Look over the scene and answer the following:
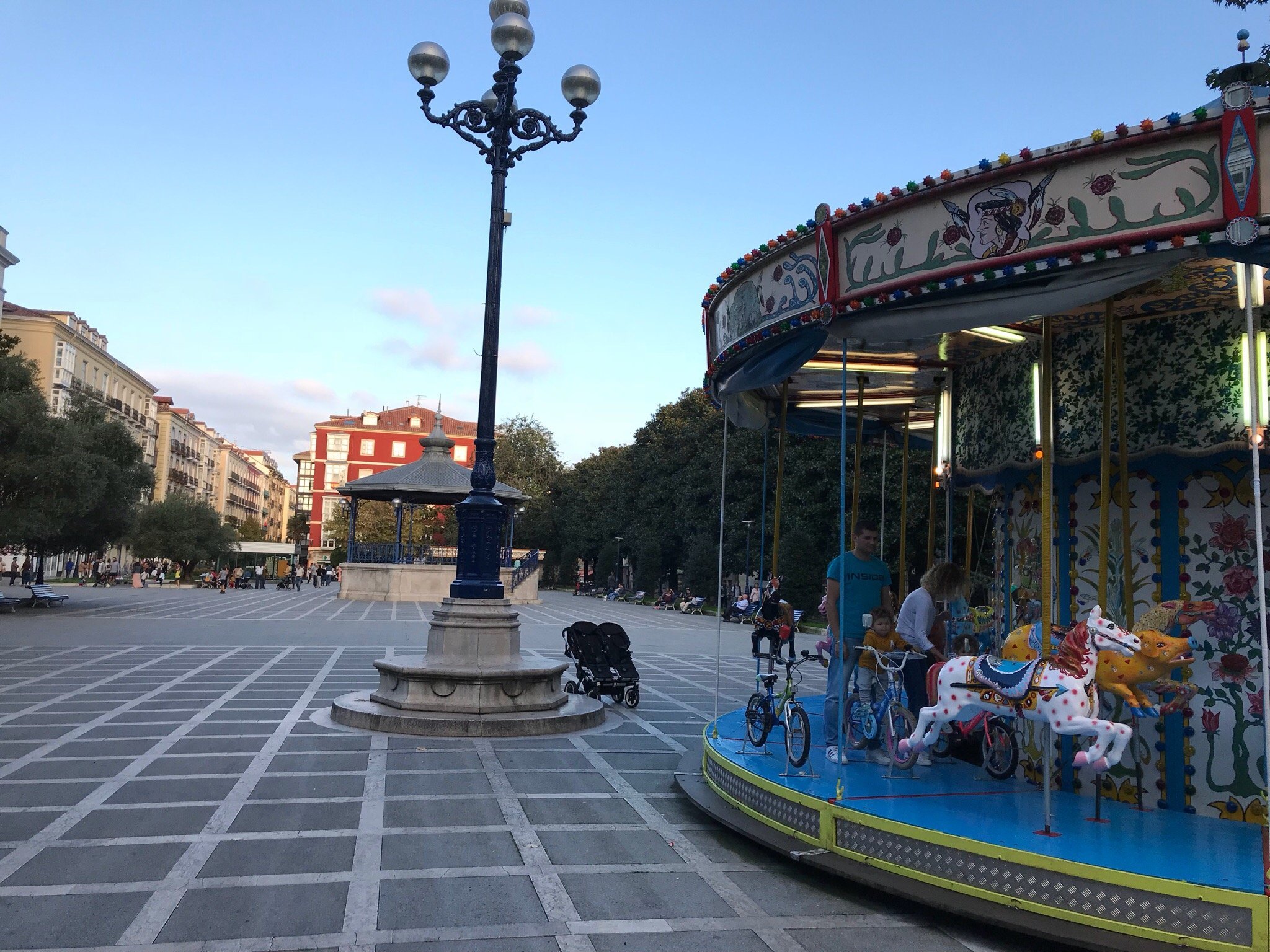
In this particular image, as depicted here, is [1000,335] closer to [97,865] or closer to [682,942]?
[682,942]

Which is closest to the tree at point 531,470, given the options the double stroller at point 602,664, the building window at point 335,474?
the building window at point 335,474

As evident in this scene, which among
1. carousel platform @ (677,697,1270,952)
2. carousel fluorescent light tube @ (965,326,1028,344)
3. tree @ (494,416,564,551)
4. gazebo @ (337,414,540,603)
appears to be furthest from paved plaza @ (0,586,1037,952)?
tree @ (494,416,564,551)

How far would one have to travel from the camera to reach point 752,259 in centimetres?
705

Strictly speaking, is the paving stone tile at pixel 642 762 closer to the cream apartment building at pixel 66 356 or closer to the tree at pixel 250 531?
the cream apartment building at pixel 66 356

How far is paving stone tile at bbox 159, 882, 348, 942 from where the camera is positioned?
4602 mm

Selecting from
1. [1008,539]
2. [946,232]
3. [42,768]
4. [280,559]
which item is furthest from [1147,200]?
[280,559]

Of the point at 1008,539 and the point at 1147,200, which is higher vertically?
the point at 1147,200

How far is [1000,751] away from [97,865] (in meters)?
6.08

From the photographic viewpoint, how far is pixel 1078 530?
7082 millimetres

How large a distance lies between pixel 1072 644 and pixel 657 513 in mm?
49075

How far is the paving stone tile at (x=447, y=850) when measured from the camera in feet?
18.9

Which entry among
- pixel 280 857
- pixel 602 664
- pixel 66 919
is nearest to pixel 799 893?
pixel 280 857

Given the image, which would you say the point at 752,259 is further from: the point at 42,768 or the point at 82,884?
the point at 42,768

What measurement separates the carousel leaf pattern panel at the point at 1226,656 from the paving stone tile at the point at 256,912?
17.4ft
